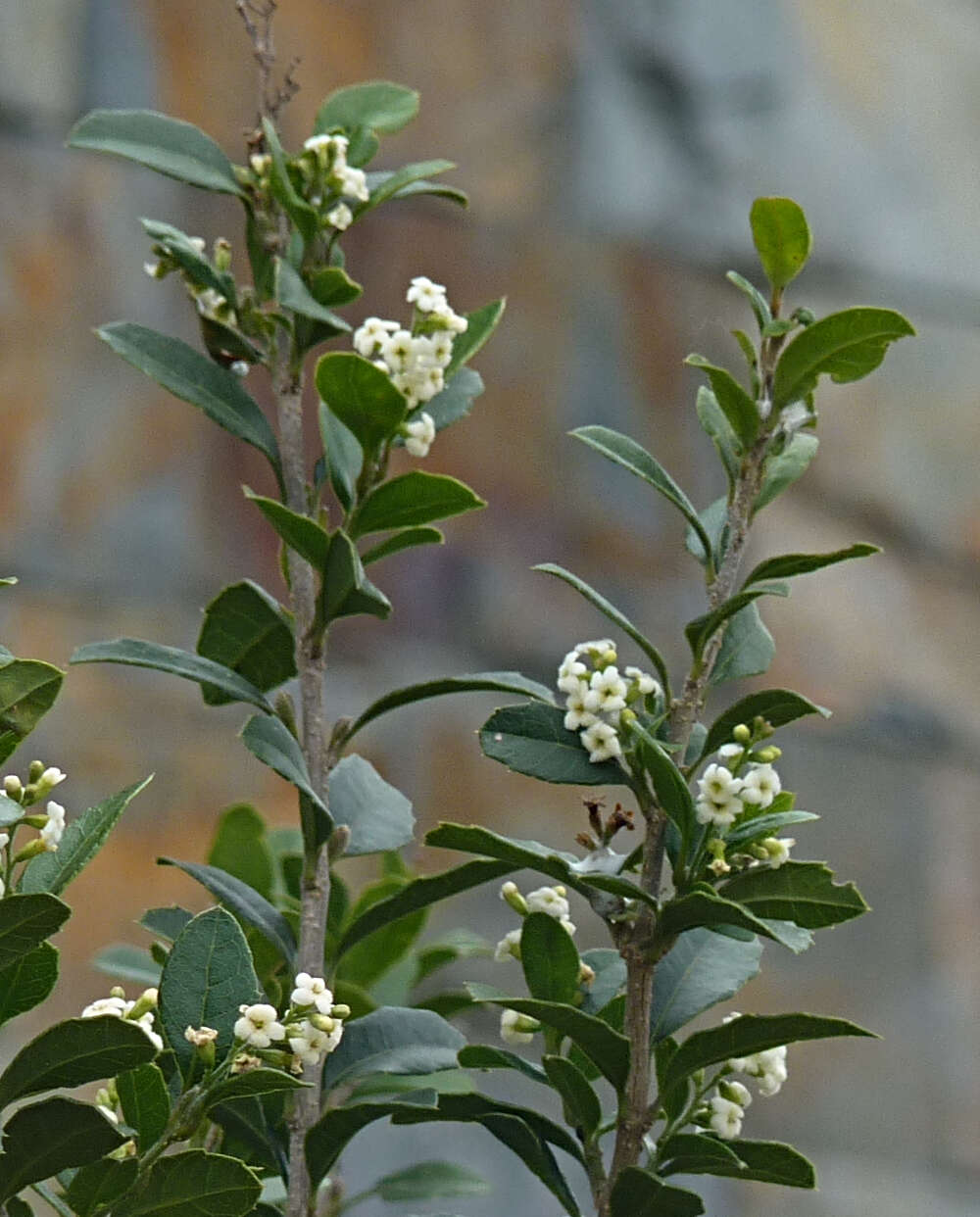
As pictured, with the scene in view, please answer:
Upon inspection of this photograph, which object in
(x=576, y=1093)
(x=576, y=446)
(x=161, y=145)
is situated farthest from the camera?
(x=576, y=446)

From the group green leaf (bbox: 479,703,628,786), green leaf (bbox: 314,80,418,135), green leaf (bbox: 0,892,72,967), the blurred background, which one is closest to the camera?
green leaf (bbox: 0,892,72,967)

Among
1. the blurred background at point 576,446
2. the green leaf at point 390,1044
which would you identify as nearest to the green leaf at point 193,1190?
the green leaf at point 390,1044

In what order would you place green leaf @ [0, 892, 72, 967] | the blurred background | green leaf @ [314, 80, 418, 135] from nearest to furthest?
green leaf @ [0, 892, 72, 967] < green leaf @ [314, 80, 418, 135] < the blurred background

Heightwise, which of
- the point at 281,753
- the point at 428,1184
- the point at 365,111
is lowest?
the point at 428,1184

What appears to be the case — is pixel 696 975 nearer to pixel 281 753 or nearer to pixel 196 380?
pixel 281 753

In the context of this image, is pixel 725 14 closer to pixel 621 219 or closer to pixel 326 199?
pixel 621 219

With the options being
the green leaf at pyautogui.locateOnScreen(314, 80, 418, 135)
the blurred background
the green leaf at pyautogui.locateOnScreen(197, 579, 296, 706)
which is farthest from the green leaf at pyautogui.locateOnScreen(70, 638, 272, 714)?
the blurred background

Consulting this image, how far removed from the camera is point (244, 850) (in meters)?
0.71

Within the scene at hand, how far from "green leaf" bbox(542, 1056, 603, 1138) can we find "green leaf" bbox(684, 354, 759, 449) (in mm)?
201

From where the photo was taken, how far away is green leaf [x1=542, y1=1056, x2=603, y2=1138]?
49 cm

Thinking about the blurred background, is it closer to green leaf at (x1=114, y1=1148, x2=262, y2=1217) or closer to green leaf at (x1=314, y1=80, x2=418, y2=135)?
green leaf at (x1=314, y1=80, x2=418, y2=135)

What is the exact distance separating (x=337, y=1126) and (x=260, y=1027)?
3.7 inches

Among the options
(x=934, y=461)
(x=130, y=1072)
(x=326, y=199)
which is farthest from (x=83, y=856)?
(x=934, y=461)

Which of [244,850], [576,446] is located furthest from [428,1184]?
[576,446]
